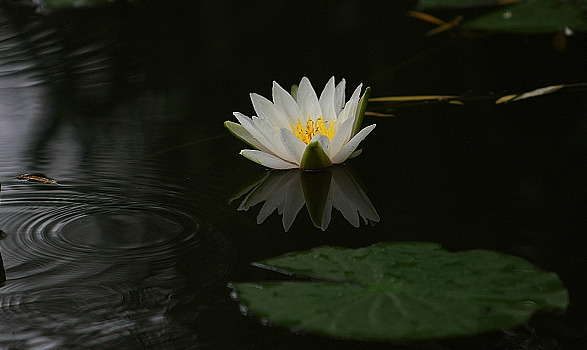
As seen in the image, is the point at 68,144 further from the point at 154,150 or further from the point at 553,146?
the point at 553,146

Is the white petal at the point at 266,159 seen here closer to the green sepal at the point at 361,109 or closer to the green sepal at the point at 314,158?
the green sepal at the point at 314,158

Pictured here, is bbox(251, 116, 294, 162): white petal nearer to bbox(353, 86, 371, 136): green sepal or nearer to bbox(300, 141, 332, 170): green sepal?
bbox(300, 141, 332, 170): green sepal

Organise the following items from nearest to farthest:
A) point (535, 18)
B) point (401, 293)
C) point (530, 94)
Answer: point (401, 293) < point (530, 94) < point (535, 18)

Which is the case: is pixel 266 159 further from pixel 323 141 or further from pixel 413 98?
pixel 413 98

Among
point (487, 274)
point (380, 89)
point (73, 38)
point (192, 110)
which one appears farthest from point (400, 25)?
point (487, 274)

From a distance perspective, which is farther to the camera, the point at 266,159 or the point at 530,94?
the point at 530,94

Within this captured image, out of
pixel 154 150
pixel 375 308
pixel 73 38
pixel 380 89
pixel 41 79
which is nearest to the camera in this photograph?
pixel 375 308

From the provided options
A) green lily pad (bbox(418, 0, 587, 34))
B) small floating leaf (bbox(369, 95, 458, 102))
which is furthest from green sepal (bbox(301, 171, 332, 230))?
green lily pad (bbox(418, 0, 587, 34))

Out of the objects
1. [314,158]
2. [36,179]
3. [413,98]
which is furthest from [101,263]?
[413,98]
